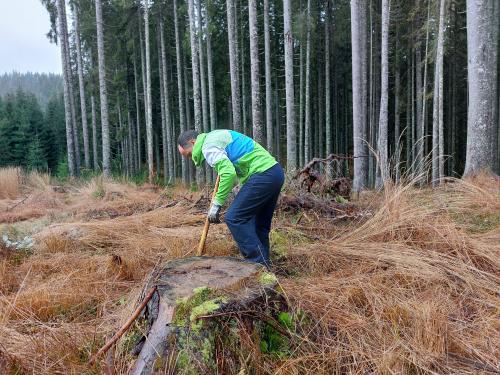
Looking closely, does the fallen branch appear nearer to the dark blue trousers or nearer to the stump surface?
the stump surface

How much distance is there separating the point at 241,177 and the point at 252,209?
368 millimetres

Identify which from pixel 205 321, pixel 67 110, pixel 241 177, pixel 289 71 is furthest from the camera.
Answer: pixel 67 110

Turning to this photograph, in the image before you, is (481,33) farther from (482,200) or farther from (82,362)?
(82,362)

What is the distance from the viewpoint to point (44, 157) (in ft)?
103

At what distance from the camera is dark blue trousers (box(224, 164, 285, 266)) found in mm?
3387

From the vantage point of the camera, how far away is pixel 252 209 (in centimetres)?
347

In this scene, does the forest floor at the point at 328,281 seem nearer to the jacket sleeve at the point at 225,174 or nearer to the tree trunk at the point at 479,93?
the jacket sleeve at the point at 225,174

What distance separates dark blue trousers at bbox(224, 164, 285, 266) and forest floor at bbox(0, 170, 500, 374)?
32cm

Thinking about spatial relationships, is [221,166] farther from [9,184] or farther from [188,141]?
[9,184]

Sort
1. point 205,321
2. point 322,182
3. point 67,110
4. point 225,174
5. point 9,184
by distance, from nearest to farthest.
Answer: point 205,321, point 225,174, point 322,182, point 9,184, point 67,110

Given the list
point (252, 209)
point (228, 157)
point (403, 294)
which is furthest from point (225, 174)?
point (403, 294)

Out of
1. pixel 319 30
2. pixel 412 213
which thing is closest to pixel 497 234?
pixel 412 213

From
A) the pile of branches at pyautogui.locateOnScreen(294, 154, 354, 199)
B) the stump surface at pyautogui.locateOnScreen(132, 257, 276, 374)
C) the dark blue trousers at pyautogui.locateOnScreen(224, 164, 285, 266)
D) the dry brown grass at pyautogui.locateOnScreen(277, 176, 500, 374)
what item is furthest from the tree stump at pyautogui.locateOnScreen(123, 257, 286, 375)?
the pile of branches at pyautogui.locateOnScreen(294, 154, 354, 199)

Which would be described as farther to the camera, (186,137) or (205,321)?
(186,137)
